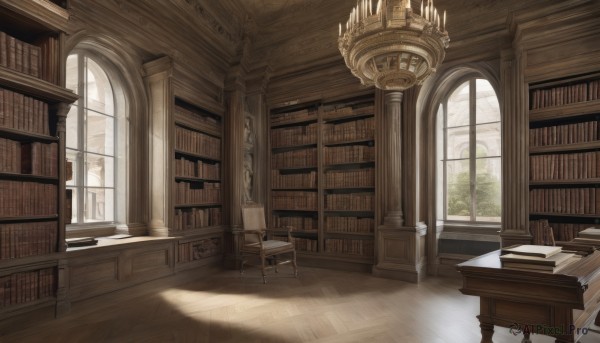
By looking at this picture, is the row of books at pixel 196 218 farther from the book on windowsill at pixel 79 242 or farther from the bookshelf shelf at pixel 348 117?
the bookshelf shelf at pixel 348 117

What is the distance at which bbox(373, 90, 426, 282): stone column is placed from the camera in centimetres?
480


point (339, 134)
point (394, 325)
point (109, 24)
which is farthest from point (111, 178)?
point (394, 325)

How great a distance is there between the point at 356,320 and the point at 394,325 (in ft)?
1.16

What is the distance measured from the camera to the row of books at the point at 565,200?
144 inches

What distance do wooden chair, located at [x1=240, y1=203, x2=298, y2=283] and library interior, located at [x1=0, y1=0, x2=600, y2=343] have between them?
43mm

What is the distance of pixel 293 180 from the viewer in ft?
19.6

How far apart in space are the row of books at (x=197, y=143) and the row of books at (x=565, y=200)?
14.8ft

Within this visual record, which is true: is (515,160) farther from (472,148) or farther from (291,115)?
(291,115)

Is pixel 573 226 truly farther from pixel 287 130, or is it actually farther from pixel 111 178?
pixel 111 178

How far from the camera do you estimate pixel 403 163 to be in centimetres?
502

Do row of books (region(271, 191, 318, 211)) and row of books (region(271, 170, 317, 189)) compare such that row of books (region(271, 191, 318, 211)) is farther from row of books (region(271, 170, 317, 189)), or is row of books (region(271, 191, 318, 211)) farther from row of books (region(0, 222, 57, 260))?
row of books (region(0, 222, 57, 260))

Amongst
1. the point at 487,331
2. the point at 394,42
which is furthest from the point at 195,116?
the point at 487,331

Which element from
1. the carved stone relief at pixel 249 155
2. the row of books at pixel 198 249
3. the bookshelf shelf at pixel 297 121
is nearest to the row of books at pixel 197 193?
the carved stone relief at pixel 249 155

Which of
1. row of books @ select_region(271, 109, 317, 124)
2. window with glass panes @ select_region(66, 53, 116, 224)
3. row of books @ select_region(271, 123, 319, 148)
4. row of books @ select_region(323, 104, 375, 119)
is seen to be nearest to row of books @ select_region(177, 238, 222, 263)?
window with glass panes @ select_region(66, 53, 116, 224)
